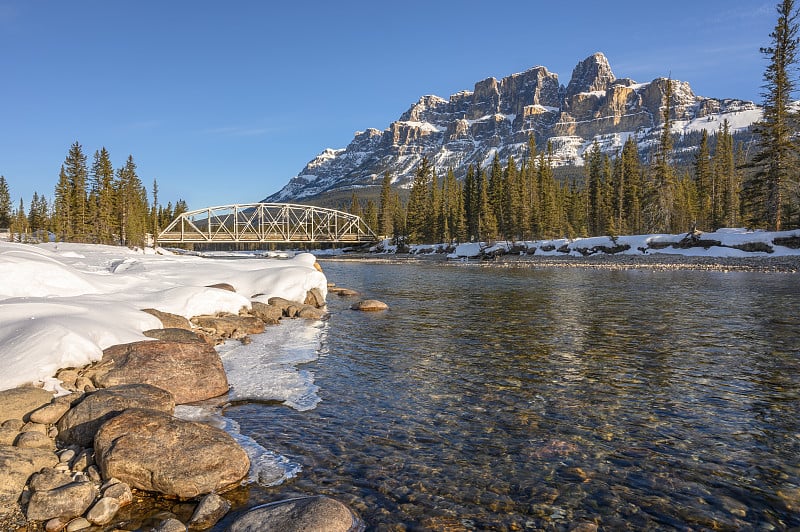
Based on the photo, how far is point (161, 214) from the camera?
438ft

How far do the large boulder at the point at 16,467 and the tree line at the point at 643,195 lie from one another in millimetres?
54702

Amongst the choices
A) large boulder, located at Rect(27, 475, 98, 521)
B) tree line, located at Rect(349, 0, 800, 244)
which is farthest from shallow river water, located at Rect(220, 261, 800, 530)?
tree line, located at Rect(349, 0, 800, 244)

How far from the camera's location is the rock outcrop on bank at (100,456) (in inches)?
184

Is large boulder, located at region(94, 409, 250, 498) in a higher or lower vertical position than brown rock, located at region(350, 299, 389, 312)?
higher

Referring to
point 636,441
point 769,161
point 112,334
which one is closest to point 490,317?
point 636,441

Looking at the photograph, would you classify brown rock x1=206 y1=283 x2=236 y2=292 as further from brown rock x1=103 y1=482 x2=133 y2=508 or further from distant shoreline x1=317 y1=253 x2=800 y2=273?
distant shoreline x1=317 y1=253 x2=800 y2=273

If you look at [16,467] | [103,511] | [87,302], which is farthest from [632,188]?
[16,467]

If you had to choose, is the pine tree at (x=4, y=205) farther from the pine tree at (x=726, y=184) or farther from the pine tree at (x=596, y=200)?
the pine tree at (x=726, y=184)

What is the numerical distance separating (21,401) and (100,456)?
2092 millimetres

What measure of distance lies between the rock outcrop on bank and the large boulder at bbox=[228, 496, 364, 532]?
521 millimetres

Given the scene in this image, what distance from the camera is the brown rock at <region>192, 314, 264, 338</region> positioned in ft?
46.7

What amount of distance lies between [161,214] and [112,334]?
141 m

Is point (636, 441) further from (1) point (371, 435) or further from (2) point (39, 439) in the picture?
(2) point (39, 439)

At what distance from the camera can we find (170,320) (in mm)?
12398
